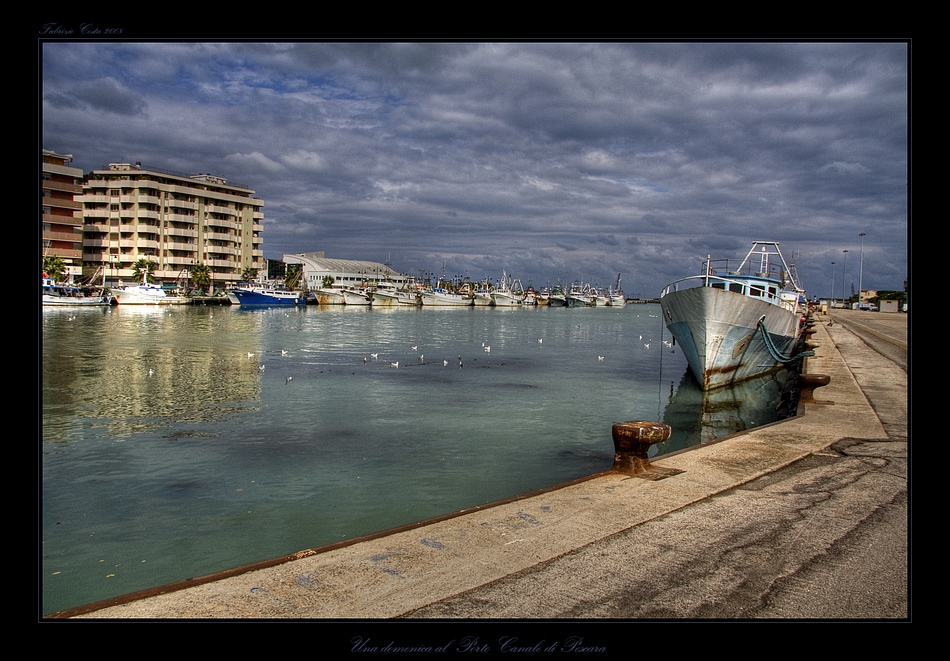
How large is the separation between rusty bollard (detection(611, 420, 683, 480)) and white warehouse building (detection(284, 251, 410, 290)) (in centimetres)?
15398

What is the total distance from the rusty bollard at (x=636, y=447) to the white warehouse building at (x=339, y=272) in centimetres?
15398

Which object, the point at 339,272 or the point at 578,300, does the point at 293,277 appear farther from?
the point at 578,300

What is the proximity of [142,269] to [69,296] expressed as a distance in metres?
19.5

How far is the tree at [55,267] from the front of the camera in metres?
81.9

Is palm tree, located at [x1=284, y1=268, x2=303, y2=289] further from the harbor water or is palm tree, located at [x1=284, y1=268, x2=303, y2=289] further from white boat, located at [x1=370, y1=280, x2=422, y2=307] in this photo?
the harbor water

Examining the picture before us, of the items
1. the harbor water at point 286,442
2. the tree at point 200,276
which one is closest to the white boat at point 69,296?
the tree at point 200,276

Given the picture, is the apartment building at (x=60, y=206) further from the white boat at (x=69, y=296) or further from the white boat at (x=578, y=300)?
→ the white boat at (x=578, y=300)

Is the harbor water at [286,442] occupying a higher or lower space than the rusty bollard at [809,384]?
lower

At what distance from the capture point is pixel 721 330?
24.2 metres

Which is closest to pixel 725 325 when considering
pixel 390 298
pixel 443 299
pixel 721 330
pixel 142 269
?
pixel 721 330

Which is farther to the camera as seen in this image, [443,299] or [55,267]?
[443,299]

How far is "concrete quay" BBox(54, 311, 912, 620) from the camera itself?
4336 millimetres

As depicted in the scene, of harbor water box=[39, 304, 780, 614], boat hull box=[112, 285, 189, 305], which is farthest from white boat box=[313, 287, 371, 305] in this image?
harbor water box=[39, 304, 780, 614]
